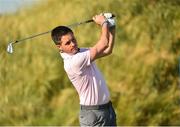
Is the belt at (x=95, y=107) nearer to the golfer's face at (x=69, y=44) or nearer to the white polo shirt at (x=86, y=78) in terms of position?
the white polo shirt at (x=86, y=78)

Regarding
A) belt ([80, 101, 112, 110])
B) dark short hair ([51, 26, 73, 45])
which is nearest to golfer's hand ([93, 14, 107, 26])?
dark short hair ([51, 26, 73, 45])

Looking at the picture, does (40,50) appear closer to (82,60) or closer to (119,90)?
(119,90)

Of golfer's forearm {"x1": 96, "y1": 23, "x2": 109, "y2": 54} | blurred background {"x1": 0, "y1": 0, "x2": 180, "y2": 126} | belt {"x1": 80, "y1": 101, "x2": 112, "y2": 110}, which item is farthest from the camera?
blurred background {"x1": 0, "y1": 0, "x2": 180, "y2": 126}

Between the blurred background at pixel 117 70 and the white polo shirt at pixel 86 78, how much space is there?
3915 millimetres

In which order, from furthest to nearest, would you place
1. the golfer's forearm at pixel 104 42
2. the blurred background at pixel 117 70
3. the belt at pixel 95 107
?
the blurred background at pixel 117 70, the belt at pixel 95 107, the golfer's forearm at pixel 104 42

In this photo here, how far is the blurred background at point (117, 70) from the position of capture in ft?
31.0

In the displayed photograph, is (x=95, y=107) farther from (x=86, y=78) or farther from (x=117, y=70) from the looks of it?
(x=117, y=70)

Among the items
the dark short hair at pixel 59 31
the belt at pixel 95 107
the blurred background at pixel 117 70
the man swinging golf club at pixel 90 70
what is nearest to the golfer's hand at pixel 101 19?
the man swinging golf club at pixel 90 70

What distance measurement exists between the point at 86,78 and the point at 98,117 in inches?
Result: 12.5

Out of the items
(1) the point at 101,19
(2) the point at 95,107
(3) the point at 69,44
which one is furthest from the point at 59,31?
(2) the point at 95,107

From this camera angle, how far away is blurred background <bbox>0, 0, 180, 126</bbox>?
31.0 feet

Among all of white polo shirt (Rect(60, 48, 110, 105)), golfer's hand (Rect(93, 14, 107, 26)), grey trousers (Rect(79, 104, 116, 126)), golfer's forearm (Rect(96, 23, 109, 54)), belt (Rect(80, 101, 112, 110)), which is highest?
golfer's hand (Rect(93, 14, 107, 26))

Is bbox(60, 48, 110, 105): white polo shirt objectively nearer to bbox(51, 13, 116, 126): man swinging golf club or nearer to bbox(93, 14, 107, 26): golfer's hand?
bbox(51, 13, 116, 126): man swinging golf club

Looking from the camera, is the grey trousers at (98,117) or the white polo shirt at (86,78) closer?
the white polo shirt at (86,78)
